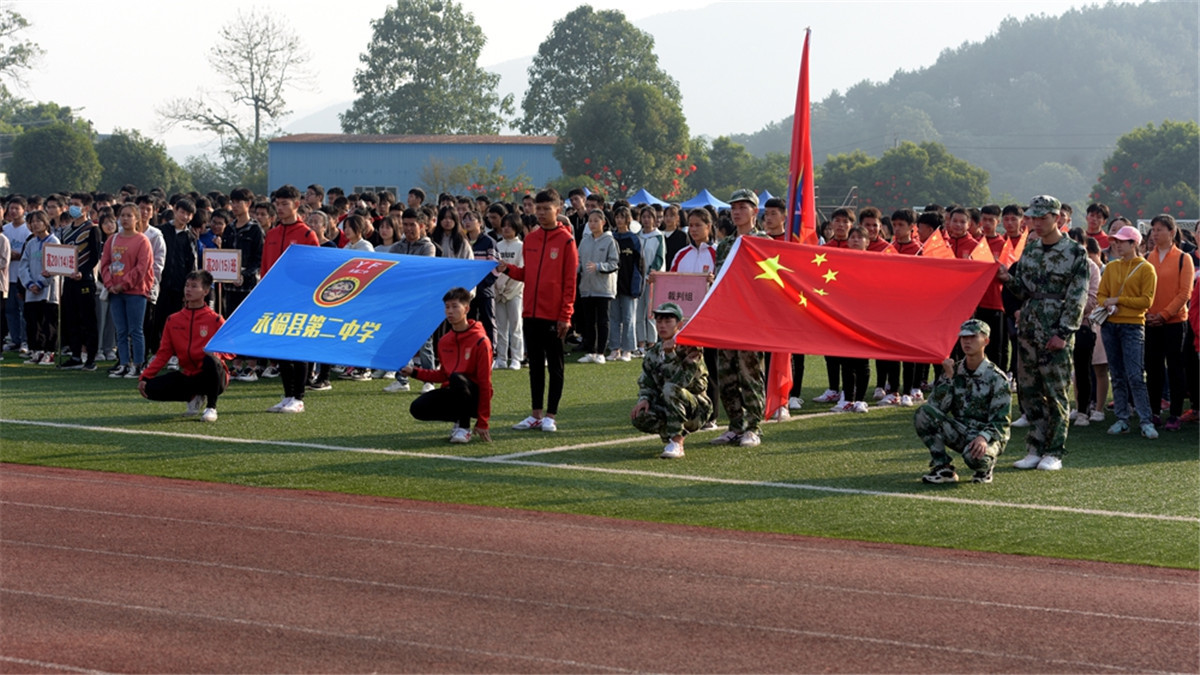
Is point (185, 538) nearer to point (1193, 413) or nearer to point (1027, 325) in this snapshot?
point (1027, 325)

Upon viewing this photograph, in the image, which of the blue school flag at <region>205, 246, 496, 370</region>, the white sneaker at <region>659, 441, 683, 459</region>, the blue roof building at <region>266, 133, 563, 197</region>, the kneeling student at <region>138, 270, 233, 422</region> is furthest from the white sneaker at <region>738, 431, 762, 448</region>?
the blue roof building at <region>266, 133, 563, 197</region>

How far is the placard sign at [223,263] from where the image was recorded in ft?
52.6

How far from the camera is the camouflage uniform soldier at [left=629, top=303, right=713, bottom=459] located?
454 inches

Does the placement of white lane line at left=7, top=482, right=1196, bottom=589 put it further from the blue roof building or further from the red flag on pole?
the blue roof building

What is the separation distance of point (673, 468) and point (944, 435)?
2.19 metres

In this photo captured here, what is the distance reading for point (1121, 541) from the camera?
339 inches

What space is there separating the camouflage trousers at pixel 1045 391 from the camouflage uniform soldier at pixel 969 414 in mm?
806

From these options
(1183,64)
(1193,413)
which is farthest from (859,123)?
(1193,413)

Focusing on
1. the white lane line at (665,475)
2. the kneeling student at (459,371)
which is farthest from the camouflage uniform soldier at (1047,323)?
the kneeling student at (459,371)

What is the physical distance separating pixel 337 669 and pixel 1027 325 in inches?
281

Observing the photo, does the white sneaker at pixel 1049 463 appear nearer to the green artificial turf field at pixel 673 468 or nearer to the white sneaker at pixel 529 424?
the green artificial turf field at pixel 673 468

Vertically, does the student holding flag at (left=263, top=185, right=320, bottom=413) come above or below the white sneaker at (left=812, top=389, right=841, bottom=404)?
above

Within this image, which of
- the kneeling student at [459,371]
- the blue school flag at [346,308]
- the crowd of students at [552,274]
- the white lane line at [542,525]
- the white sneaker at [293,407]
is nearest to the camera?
the white lane line at [542,525]

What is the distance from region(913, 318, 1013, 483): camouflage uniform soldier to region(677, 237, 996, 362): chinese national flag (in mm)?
479
